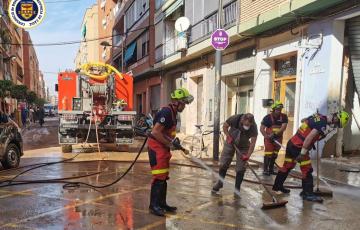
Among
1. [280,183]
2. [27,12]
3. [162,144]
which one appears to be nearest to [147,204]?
[162,144]

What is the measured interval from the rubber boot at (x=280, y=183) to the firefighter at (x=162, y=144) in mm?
2270

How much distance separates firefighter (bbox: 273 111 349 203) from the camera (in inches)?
235

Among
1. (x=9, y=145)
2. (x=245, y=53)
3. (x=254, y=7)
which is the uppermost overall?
(x=254, y=7)

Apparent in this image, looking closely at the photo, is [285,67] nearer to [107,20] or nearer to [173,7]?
[173,7]

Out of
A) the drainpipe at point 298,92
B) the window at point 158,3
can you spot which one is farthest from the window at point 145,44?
the drainpipe at point 298,92

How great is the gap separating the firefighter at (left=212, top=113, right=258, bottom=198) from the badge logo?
9.68 metres

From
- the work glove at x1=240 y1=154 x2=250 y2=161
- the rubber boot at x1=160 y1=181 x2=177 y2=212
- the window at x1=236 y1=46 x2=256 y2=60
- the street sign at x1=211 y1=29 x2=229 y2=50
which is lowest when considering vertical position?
the rubber boot at x1=160 y1=181 x2=177 y2=212

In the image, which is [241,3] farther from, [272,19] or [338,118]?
[338,118]

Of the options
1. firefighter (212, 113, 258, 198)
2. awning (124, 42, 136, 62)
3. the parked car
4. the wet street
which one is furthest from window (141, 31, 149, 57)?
firefighter (212, 113, 258, 198)

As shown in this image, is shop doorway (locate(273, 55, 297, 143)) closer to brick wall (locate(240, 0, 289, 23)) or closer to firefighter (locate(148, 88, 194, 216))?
brick wall (locate(240, 0, 289, 23))

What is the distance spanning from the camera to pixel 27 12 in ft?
44.6

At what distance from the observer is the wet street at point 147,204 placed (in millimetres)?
4988

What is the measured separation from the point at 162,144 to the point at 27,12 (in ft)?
35.1

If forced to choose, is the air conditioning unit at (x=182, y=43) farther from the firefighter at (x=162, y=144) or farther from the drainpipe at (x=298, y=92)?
the firefighter at (x=162, y=144)
